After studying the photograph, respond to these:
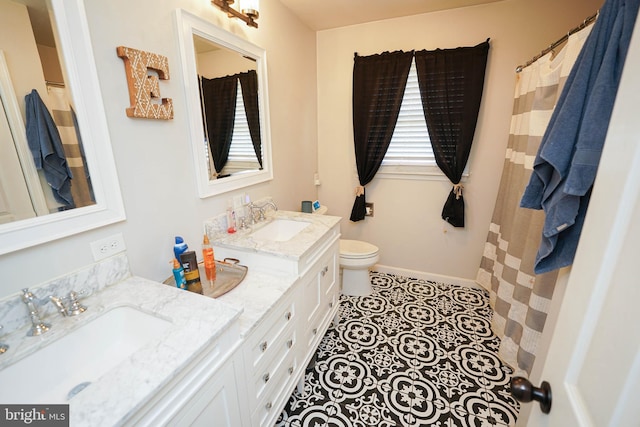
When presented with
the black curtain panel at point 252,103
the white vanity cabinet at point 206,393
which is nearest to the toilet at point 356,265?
the black curtain panel at point 252,103

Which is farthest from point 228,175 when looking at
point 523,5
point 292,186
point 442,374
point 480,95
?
point 523,5

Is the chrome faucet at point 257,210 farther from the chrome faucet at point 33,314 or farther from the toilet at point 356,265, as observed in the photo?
the chrome faucet at point 33,314

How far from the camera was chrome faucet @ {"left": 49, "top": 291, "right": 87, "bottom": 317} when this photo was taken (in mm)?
953

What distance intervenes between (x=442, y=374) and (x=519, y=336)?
1.88 ft

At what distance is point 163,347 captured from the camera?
80 centimetres

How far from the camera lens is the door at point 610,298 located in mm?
409

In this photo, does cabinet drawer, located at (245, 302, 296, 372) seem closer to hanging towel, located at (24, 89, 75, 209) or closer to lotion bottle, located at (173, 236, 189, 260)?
lotion bottle, located at (173, 236, 189, 260)

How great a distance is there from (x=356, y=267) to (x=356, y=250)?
0.18m

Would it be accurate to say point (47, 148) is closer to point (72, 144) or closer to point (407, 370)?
point (72, 144)

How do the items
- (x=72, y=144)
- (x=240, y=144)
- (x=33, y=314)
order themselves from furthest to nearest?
1. (x=240, y=144)
2. (x=72, y=144)
3. (x=33, y=314)

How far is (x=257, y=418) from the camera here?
1199 mm

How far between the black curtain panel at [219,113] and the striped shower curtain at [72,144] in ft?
2.11

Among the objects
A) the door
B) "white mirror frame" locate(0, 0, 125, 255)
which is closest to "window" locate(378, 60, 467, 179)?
the door

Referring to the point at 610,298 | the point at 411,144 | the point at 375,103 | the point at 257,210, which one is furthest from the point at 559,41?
the point at 257,210
